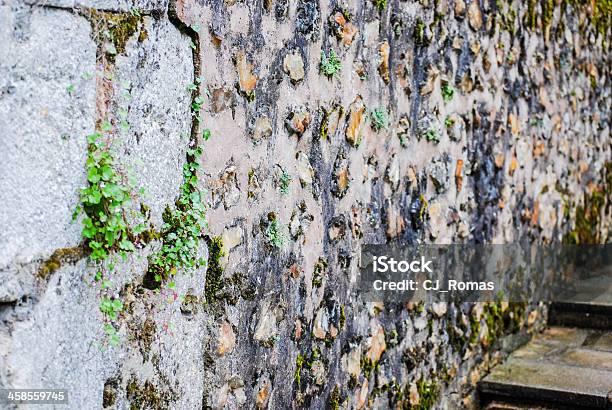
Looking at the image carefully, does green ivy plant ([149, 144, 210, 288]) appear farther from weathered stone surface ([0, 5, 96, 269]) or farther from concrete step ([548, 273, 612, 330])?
concrete step ([548, 273, 612, 330])

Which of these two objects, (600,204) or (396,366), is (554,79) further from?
(396,366)

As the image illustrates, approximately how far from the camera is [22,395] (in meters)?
1.42

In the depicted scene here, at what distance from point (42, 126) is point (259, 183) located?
0.76m

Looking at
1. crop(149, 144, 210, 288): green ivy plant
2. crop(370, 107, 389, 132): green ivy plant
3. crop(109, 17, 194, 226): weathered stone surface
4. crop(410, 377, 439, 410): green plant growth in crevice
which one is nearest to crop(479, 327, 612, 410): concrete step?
crop(410, 377, 439, 410): green plant growth in crevice

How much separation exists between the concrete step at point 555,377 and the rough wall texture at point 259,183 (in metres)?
0.12

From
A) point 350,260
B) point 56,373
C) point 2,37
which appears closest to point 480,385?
point 350,260

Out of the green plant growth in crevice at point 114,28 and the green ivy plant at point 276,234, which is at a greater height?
the green plant growth in crevice at point 114,28

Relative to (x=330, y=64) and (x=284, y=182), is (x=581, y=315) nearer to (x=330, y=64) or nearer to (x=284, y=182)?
(x=330, y=64)

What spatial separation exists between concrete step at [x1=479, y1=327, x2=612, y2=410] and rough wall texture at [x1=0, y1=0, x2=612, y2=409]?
0.12 m

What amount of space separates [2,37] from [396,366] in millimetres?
Answer: 1969

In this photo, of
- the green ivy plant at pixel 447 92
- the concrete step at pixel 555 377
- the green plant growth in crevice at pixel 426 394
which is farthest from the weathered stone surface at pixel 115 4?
the concrete step at pixel 555 377

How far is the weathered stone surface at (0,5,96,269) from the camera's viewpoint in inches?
54.3

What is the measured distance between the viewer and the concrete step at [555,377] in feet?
11.1

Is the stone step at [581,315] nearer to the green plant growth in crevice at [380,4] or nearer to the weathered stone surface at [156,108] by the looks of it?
the green plant growth in crevice at [380,4]
